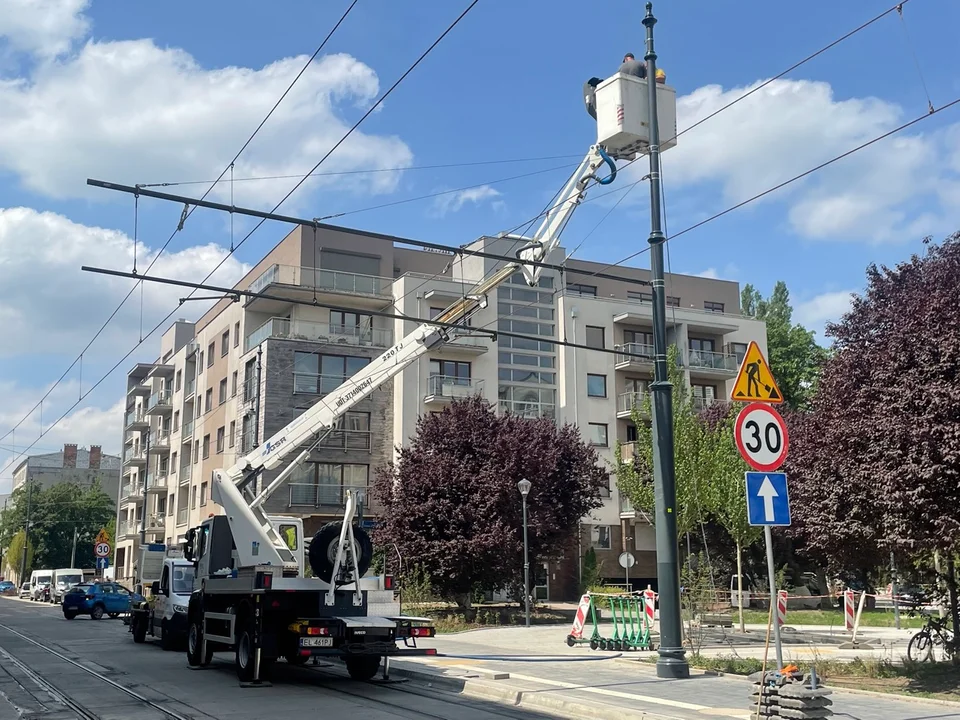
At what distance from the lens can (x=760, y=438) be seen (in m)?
9.87

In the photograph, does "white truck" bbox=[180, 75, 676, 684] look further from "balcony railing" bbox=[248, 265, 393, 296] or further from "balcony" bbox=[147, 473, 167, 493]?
"balcony" bbox=[147, 473, 167, 493]

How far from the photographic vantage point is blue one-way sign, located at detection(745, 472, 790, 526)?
31.8 ft

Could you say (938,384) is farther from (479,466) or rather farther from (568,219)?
(479,466)

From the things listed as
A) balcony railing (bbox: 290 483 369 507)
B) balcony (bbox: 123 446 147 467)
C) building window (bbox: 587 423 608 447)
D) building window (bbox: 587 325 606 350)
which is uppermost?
building window (bbox: 587 325 606 350)

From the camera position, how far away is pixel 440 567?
29203mm

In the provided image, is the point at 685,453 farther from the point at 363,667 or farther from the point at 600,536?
the point at 600,536

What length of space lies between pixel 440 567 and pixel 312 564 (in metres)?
13.0

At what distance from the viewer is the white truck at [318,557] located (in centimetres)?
1477

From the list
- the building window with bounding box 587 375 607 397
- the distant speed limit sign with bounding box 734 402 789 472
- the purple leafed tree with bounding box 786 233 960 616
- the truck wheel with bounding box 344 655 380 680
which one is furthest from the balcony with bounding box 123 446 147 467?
the distant speed limit sign with bounding box 734 402 789 472

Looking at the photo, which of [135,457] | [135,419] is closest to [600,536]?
[135,457]

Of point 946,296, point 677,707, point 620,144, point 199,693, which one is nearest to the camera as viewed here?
point 677,707

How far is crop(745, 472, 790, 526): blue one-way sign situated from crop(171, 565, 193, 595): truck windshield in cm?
1526

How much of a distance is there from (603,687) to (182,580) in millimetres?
11544

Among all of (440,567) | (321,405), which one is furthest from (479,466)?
(321,405)
